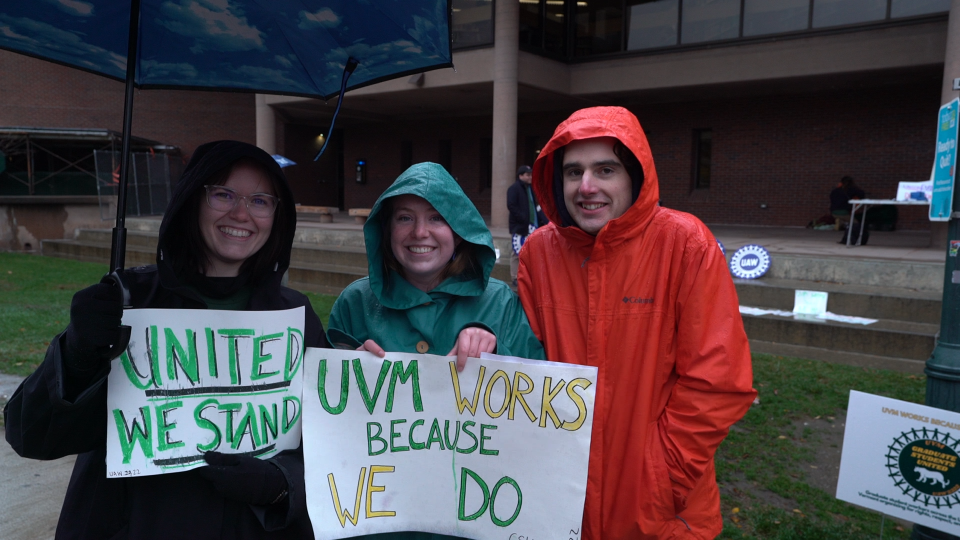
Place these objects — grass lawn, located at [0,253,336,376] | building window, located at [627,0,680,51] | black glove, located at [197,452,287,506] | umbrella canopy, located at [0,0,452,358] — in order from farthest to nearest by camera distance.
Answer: building window, located at [627,0,680,51] < grass lawn, located at [0,253,336,376] < umbrella canopy, located at [0,0,452,358] < black glove, located at [197,452,287,506]

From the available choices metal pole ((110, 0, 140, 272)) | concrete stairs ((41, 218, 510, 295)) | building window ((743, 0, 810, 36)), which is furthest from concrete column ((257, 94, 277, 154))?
metal pole ((110, 0, 140, 272))

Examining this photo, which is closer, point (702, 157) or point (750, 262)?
point (750, 262)

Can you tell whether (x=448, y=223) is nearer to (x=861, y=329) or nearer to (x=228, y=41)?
(x=228, y=41)

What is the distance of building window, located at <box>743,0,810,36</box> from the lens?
49.6ft

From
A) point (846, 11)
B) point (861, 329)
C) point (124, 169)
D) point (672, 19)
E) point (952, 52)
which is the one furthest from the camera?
point (672, 19)

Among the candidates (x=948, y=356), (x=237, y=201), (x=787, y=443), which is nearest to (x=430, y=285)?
(x=237, y=201)

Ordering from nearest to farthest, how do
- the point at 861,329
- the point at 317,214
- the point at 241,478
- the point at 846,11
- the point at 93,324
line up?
the point at 93,324 → the point at 241,478 → the point at 861,329 → the point at 846,11 → the point at 317,214

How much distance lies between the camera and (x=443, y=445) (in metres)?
2.02

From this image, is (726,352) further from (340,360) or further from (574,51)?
(574,51)

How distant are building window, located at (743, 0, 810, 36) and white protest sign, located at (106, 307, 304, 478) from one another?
16.4m

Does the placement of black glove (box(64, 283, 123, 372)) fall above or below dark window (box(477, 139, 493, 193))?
below

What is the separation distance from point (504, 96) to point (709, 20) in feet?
18.1

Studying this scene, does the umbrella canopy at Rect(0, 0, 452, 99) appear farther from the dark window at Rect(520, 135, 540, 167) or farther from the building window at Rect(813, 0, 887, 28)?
the dark window at Rect(520, 135, 540, 167)

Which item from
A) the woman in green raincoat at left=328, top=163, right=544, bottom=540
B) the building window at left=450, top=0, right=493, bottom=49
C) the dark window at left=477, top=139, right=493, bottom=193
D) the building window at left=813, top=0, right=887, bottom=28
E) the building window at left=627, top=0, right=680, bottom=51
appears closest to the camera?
the woman in green raincoat at left=328, top=163, right=544, bottom=540
